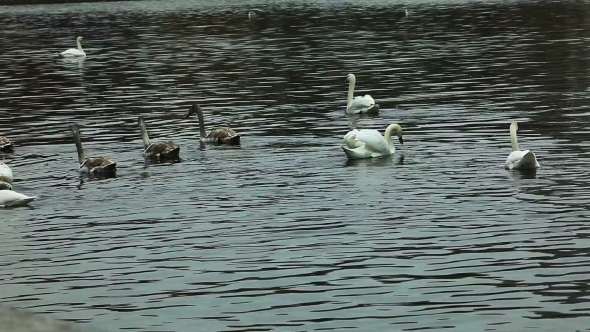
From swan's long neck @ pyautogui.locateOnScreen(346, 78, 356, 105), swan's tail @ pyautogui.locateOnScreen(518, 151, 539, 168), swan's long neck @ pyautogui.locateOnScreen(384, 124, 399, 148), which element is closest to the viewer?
swan's tail @ pyautogui.locateOnScreen(518, 151, 539, 168)

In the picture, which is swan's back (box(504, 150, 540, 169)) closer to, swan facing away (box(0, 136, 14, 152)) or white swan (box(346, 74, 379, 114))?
white swan (box(346, 74, 379, 114))

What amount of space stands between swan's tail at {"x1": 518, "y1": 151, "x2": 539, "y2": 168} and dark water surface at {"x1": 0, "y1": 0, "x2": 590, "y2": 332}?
13.9 inches

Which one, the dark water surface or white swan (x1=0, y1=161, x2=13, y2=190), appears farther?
white swan (x1=0, y1=161, x2=13, y2=190)

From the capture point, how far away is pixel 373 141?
2519 centimetres

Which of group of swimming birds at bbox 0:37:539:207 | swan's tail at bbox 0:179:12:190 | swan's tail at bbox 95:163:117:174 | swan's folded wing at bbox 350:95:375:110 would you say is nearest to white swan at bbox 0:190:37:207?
group of swimming birds at bbox 0:37:539:207

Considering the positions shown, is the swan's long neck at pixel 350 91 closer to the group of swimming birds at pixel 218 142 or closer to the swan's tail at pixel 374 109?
the swan's tail at pixel 374 109

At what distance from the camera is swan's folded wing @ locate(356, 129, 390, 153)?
25094 millimetres

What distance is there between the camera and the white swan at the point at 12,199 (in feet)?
69.0

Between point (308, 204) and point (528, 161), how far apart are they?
175 inches

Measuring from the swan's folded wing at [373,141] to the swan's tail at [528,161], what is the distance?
3.78 m

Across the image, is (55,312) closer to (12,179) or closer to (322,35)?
(12,179)

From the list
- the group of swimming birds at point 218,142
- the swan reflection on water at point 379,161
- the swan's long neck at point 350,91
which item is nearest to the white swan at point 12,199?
the group of swimming birds at point 218,142

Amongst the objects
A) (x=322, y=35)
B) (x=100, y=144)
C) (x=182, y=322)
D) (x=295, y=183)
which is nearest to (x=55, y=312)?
(x=182, y=322)

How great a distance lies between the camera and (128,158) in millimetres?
26766
